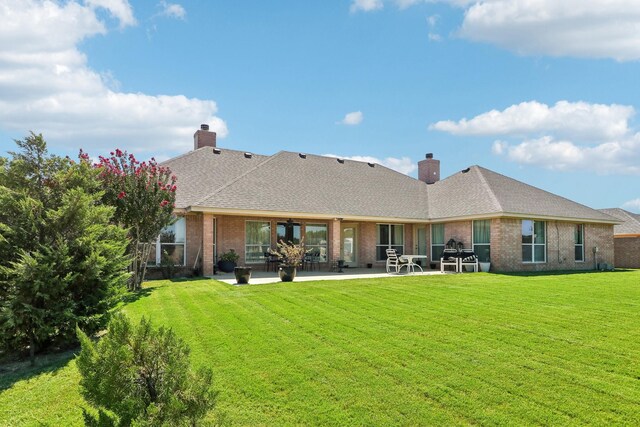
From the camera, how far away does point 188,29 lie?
12.0 meters

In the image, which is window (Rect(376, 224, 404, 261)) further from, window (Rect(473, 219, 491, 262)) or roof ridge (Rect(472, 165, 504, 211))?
roof ridge (Rect(472, 165, 504, 211))

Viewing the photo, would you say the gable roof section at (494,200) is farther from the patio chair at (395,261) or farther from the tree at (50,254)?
the tree at (50,254)

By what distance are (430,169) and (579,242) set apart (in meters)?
9.77

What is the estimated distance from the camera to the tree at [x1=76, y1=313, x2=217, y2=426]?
2.41m

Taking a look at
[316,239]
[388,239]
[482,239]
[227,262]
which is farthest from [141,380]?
[388,239]

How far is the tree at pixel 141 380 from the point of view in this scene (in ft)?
7.91

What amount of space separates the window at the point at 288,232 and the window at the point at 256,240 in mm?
514

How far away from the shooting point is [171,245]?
636 inches

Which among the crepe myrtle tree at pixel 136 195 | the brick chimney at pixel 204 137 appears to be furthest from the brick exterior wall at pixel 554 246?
the brick chimney at pixel 204 137

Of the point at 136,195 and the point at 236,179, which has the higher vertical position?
the point at 236,179

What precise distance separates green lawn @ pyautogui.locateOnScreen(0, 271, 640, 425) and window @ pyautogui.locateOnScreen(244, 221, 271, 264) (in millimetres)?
8637

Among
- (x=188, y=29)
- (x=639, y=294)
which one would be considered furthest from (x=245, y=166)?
(x=639, y=294)

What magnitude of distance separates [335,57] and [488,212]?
9605mm

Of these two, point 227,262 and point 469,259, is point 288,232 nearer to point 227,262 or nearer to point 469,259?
point 227,262
